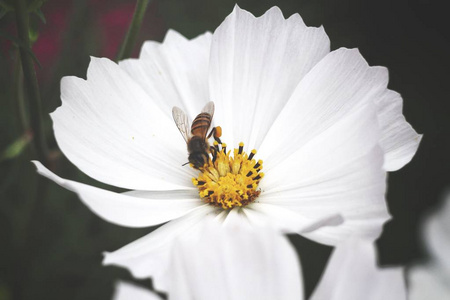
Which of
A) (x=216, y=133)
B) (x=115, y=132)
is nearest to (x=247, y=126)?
(x=216, y=133)

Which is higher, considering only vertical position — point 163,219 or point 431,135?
point 431,135

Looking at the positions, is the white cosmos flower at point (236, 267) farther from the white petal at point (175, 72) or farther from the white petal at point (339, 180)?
the white petal at point (175, 72)

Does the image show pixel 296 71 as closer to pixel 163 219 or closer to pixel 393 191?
pixel 163 219

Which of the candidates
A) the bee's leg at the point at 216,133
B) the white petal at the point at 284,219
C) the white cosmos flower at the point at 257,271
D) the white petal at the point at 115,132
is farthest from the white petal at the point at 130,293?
the bee's leg at the point at 216,133

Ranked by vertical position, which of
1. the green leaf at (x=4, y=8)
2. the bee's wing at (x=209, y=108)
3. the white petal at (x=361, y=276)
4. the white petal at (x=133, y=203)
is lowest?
the white petal at (x=361, y=276)

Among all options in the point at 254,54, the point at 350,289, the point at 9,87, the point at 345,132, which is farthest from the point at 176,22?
the point at 350,289

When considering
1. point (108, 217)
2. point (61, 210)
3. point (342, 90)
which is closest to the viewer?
point (108, 217)

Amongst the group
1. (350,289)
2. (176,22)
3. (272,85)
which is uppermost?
(176,22)
